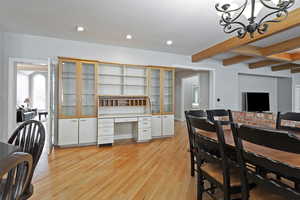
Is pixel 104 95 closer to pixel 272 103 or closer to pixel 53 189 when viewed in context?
pixel 53 189

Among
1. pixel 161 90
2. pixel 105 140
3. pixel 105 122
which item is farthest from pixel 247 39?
pixel 105 140

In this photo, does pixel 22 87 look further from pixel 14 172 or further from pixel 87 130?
pixel 14 172

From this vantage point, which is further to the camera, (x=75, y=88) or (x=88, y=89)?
(x=88, y=89)

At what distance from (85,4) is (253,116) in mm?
3175

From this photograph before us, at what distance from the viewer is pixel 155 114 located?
4.73m

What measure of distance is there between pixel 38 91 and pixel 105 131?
903cm

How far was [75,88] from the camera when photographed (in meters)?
3.90

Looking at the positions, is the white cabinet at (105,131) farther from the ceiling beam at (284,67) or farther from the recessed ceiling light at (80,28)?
the ceiling beam at (284,67)

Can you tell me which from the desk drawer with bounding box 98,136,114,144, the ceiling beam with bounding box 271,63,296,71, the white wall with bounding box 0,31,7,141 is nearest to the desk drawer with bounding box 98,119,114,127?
the desk drawer with bounding box 98,136,114,144

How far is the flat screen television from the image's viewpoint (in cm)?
643

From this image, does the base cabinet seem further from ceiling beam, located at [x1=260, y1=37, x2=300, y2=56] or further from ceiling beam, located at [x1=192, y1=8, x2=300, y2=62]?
ceiling beam, located at [x1=260, y1=37, x2=300, y2=56]

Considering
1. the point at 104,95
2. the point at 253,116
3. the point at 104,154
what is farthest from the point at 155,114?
the point at 253,116

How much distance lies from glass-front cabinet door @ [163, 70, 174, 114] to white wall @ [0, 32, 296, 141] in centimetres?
35

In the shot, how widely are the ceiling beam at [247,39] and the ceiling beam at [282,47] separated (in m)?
1.18
